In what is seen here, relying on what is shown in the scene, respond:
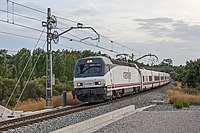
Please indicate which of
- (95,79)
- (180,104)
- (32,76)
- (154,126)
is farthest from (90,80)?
(32,76)

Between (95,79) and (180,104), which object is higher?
(95,79)

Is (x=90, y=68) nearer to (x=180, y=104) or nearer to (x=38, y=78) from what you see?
(x=180, y=104)

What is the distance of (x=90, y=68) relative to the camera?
94.9ft

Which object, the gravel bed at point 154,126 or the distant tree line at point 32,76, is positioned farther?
the distant tree line at point 32,76

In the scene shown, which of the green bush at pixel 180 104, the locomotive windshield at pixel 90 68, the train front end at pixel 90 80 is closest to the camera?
the green bush at pixel 180 104

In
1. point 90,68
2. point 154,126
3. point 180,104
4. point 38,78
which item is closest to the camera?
point 154,126

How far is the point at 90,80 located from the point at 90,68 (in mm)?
1155

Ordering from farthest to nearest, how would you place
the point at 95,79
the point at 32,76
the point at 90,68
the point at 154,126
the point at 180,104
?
the point at 32,76
the point at 90,68
the point at 95,79
the point at 180,104
the point at 154,126

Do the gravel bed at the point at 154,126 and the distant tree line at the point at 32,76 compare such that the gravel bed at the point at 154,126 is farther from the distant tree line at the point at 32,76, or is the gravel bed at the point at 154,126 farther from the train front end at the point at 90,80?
the distant tree line at the point at 32,76

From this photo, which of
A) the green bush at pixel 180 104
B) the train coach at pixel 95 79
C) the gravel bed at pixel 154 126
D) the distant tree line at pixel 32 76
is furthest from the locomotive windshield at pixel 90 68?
the distant tree line at pixel 32 76

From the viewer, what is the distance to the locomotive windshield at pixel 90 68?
1125 inches

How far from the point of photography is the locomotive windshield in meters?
28.6

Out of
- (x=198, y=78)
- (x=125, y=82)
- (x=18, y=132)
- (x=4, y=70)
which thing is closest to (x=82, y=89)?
(x=125, y=82)

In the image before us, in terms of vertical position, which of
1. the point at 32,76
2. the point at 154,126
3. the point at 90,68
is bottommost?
the point at 154,126
